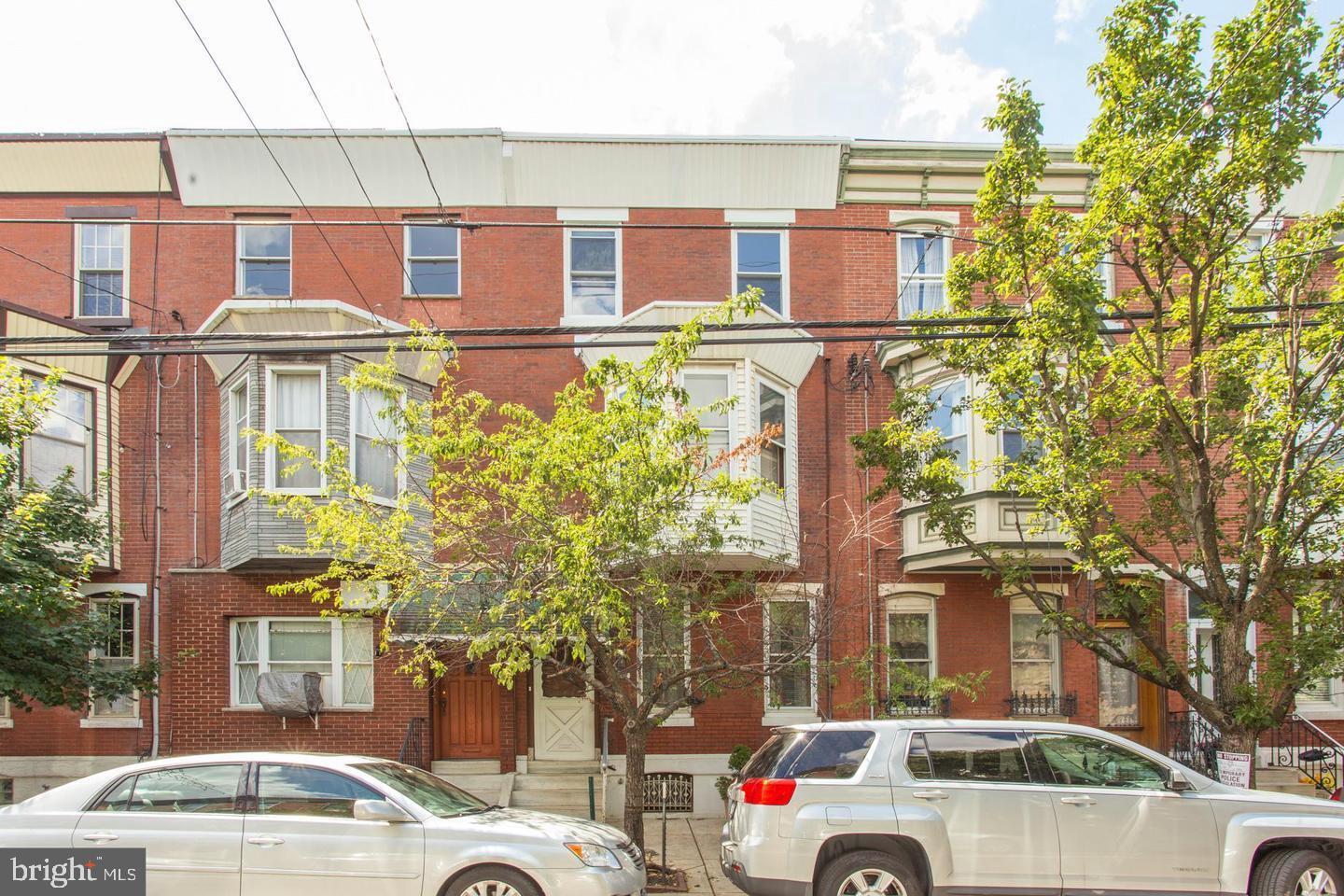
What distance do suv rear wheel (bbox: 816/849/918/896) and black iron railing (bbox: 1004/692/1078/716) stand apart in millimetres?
8073

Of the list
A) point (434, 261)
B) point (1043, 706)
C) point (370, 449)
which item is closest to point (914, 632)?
point (1043, 706)

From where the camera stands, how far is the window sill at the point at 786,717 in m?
15.6

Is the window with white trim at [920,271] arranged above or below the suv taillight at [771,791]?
above

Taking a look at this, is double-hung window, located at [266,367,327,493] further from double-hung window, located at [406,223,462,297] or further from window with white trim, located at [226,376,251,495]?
double-hung window, located at [406,223,462,297]

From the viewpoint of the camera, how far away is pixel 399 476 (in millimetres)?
15195

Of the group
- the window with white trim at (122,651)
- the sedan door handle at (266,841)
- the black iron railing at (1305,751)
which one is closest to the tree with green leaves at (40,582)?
the window with white trim at (122,651)

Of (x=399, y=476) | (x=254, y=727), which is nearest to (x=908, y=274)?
(x=399, y=476)

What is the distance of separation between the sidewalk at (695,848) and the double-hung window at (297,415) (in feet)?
21.7

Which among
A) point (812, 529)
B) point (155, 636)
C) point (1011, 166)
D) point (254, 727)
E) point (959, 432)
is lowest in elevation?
point (254, 727)

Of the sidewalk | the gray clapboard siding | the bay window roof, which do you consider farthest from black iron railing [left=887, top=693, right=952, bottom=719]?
the gray clapboard siding

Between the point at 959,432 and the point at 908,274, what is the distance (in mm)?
2684

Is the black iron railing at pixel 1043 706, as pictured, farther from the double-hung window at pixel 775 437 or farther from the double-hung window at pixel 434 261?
the double-hung window at pixel 434 261

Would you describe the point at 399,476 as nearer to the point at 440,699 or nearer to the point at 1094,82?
the point at 440,699

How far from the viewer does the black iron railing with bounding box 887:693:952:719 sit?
1495 cm
